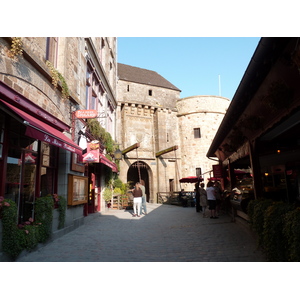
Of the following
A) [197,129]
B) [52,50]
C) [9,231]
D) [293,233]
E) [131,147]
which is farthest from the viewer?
[197,129]

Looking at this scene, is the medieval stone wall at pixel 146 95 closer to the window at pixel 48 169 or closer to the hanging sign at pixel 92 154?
the hanging sign at pixel 92 154

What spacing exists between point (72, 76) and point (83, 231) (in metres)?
5.02

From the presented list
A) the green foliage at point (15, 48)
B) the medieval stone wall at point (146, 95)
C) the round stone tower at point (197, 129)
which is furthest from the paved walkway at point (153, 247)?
the medieval stone wall at point (146, 95)

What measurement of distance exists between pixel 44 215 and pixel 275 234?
15.1ft

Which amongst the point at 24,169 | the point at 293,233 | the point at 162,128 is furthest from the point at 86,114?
the point at 162,128

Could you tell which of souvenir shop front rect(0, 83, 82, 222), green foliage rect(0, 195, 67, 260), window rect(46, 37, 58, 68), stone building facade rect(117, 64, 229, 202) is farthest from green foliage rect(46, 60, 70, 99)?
stone building facade rect(117, 64, 229, 202)

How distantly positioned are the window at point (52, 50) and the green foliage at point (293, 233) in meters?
6.86

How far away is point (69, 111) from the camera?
7.66m

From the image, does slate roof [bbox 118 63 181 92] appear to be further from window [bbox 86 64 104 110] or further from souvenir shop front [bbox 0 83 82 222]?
souvenir shop front [bbox 0 83 82 222]

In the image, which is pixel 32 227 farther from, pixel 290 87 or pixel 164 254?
pixel 290 87

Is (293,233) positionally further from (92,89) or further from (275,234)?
(92,89)

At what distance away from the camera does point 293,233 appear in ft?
9.30

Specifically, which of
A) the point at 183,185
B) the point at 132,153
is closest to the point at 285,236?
the point at 132,153

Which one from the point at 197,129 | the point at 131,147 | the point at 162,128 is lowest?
the point at 131,147
